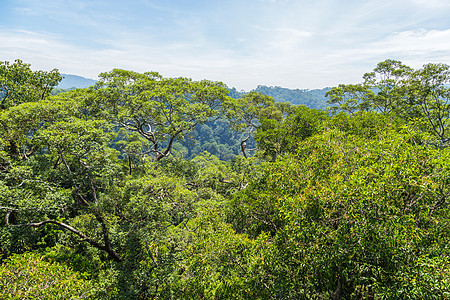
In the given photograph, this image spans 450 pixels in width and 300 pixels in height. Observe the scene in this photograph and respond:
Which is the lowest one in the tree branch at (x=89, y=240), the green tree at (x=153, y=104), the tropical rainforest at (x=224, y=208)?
the tree branch at (x=89, y=240)

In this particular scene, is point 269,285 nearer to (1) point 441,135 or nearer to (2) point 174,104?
(2) point 174,104

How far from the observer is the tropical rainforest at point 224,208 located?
4.21 m

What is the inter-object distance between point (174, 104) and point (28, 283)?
43.1ft

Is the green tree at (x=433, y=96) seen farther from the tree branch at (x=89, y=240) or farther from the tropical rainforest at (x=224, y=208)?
the tree branch at (x=89, y=240)

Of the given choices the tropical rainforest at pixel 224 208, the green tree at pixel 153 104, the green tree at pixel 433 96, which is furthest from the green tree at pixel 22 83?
the green tree at pixel 433 96

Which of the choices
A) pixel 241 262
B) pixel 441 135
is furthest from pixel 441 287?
pixel 441 135

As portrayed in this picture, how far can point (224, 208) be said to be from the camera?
8797 millimetres

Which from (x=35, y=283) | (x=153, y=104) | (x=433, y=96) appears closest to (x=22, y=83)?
(x=153, y=104)

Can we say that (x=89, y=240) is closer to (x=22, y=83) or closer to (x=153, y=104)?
(x=153, y=104)

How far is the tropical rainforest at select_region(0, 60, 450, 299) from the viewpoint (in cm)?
421

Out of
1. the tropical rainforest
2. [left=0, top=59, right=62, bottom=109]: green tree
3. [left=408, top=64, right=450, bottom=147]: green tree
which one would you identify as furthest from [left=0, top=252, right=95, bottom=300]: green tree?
[left=408, top=64, right=450, bottom=147]: green tree

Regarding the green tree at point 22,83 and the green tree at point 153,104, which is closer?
the green tree at point 22,83

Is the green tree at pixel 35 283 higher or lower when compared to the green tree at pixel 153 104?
lower

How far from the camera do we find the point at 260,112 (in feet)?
81.5
